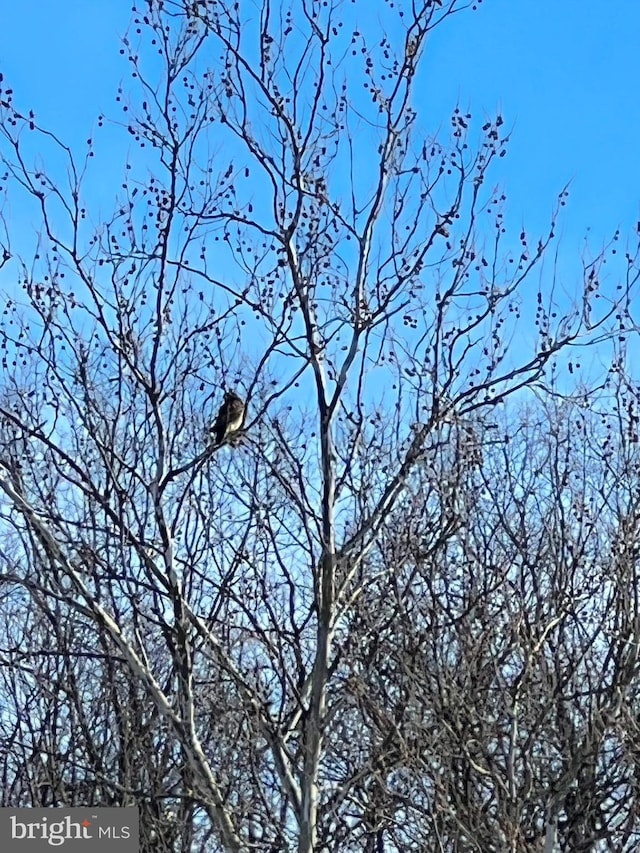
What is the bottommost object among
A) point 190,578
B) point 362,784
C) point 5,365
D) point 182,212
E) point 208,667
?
point 362,784

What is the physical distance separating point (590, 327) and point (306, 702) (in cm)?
298

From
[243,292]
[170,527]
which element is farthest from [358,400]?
[170,527]

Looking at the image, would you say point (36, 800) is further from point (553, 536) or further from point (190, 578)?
point (553, 536)

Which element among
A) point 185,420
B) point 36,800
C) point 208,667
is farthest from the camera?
point 36,800

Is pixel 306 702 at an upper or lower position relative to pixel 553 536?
lower

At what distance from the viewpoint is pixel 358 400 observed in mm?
7027

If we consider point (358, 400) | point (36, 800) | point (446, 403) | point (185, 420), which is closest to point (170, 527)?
point (358, 400)

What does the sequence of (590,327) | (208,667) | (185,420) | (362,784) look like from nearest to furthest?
(590,327), (362,784), (208,667), (185,420)

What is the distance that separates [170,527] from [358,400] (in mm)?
1429

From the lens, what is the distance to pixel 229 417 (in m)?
7.12

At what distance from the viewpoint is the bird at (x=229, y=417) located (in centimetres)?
703

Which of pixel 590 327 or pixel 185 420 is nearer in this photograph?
pixel 590 327

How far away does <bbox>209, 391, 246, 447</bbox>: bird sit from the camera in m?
7.03

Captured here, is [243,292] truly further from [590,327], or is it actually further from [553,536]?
[553,536]
